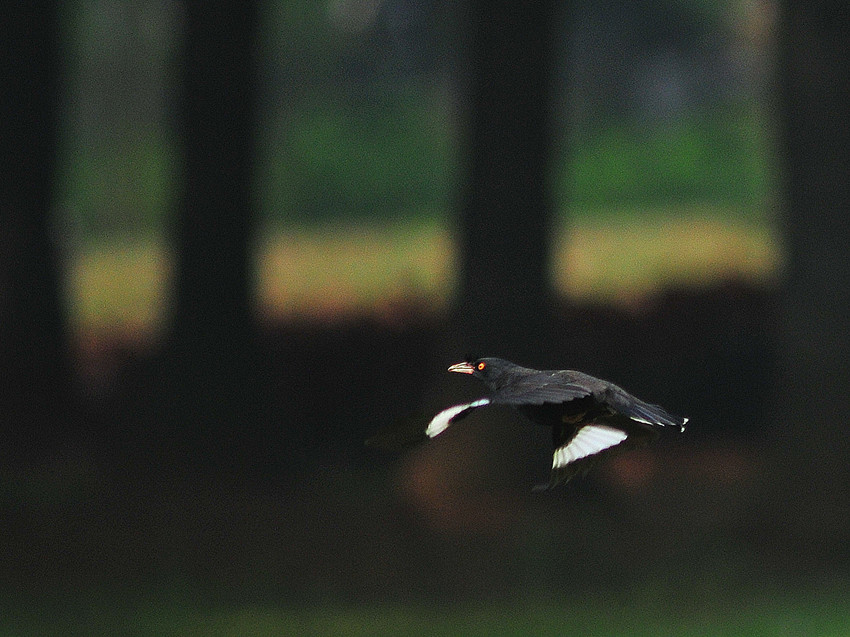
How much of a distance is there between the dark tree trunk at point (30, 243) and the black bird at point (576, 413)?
29.3 feet

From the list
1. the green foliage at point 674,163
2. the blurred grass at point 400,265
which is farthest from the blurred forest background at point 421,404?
the green foliage at point 674,163

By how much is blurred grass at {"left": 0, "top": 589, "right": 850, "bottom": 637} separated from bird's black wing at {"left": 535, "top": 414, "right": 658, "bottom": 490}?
499cm

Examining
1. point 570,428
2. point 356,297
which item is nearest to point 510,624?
point 570,428

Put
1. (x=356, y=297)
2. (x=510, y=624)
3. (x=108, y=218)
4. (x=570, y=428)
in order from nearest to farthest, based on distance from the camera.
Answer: (x=570, y=428)
(x=510, y=624)
(x=356, y=297)
(x=108, y=218)

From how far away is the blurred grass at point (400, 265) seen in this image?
13.8m

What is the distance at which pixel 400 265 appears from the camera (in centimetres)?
1792

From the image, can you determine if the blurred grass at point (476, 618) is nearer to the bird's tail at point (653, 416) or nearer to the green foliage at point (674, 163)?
the bird's tail at point (653, 416)

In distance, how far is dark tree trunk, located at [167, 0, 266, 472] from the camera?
981 centimetres

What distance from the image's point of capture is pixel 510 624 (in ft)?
25.4

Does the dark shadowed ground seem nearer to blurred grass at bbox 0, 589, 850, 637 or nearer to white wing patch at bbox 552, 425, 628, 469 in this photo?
blurred grass at bbox 0, 589, 850, 637

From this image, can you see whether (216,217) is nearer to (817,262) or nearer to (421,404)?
(421,404)

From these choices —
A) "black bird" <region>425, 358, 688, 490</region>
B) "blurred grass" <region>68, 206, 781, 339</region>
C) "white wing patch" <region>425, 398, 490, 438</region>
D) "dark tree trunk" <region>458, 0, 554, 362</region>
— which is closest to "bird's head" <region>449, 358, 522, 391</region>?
"black bird" <region>425, 358, 688, 490</region>

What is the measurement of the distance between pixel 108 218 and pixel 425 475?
13.7 metres

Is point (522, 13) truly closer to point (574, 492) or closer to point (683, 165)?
point (574, 492)
